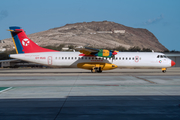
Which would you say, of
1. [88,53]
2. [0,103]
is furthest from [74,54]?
[0,103]

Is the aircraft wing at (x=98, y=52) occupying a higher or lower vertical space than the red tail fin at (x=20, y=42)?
lower

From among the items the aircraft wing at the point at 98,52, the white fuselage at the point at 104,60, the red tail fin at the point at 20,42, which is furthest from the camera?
the red tail fin at the point at 20,42

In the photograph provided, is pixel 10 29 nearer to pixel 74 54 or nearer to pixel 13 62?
pixel 74 54

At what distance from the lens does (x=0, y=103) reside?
392 inches

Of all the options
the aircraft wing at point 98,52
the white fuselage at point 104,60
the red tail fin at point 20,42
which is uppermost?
the red tail fin at point 20,42

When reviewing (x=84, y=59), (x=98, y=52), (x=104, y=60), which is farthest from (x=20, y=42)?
→ (x=104, y=60)

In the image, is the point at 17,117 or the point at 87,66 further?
the point at 87,66

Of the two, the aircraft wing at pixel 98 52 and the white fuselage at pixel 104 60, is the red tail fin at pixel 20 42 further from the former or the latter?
the aircraft wing at pixel 98 52

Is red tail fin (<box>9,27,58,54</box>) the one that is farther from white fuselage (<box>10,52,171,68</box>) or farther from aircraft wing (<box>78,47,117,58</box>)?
aircraft wing (<box>78,47,117,58</box>)

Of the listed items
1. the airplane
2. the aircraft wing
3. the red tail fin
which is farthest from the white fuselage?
the red tail fin

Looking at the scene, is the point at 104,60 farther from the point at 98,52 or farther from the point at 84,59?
the point at 84,59

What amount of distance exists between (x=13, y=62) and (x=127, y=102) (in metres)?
48.0

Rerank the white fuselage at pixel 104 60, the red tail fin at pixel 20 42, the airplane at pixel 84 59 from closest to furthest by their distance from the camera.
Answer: the airplane at pixel 84 59
the white fuselage at pixel 104 60
the red tail fin at pixel 20 42

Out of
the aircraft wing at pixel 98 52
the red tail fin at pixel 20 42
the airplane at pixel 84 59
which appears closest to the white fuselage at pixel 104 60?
the airplane at pixel 84 59
